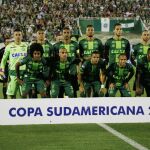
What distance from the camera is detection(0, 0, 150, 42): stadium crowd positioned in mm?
39812

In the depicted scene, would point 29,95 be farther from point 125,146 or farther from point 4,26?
point 4,26

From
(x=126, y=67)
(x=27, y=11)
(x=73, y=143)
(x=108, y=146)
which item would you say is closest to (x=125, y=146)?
(x=108, y=146)

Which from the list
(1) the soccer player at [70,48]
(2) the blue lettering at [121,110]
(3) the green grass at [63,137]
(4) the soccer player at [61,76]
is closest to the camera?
(3) the green grass at [63,137]

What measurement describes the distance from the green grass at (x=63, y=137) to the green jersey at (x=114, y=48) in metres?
2.51

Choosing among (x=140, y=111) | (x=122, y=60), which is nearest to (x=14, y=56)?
(x=122, y=60)

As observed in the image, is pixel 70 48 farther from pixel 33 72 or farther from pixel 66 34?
pixel 33 72

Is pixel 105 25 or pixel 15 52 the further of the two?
pixel 105 25

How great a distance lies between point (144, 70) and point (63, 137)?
3.73 meters

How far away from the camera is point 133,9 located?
43.7 meters

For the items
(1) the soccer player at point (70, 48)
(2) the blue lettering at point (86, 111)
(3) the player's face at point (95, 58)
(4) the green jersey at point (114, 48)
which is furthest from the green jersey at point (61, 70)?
(2) the blue lettering at point (86, 111)

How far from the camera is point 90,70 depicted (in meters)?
12.6

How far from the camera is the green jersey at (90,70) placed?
1266cm

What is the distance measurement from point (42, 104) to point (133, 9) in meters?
34.5

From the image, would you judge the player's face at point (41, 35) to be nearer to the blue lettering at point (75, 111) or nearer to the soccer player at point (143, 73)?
the soccer player at point (143, 73)
